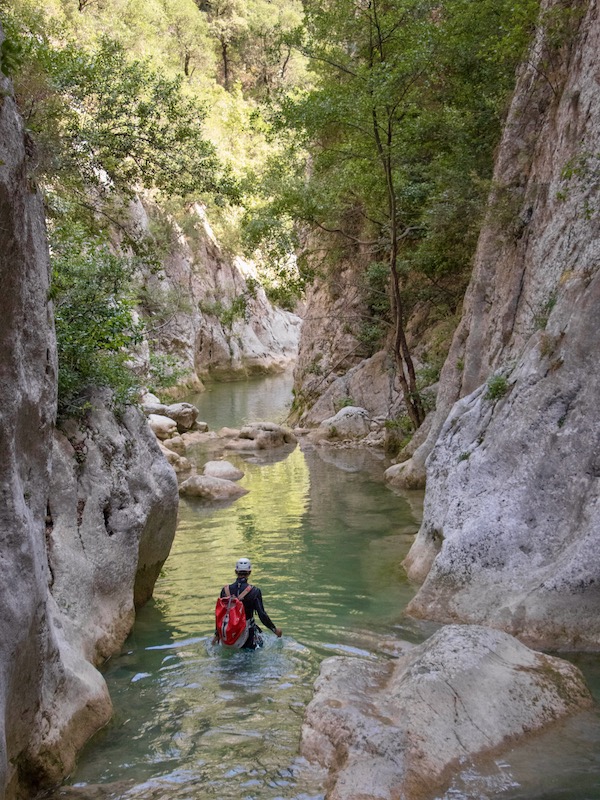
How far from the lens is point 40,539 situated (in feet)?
23.5

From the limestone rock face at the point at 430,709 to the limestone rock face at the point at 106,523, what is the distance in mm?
3214

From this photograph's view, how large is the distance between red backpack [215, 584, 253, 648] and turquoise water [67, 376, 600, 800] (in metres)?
0.25

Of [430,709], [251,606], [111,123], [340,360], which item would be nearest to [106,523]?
[251,606]

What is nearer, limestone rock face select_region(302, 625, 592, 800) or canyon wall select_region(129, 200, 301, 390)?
limestone rock face select_region(302, 625, 592, 800)

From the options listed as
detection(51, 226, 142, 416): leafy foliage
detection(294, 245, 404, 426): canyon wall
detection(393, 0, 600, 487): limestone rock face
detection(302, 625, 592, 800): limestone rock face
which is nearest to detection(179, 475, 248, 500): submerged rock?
detection(393, 0, 600, 487): limestone rock face

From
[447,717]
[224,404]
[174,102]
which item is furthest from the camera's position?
[224,404]

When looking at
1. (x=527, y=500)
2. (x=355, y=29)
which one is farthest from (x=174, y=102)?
(x=527, y=500)

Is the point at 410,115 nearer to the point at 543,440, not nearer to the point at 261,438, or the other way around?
the point at 261,438

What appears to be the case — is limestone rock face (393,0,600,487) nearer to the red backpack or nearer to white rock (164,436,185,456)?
the red backpack

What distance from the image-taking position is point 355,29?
20062mm

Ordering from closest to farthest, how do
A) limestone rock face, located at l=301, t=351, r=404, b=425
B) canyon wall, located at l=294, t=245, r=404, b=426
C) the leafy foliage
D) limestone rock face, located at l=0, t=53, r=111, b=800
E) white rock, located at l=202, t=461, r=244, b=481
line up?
limestone rock face, located at l=0, t=53, r=111, b=800 → the leafy foliage → white rock, located at l=202, t=461, r=244, b=481 → limestone rock face, located at l=301, t=351, r=404, b=425 → canyon wall, located at l=294, t=245, r=404, b=426

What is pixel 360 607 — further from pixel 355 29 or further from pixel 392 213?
pixel 355 29

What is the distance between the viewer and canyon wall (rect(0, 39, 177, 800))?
5.96 meters

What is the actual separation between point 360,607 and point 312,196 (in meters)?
14.2
